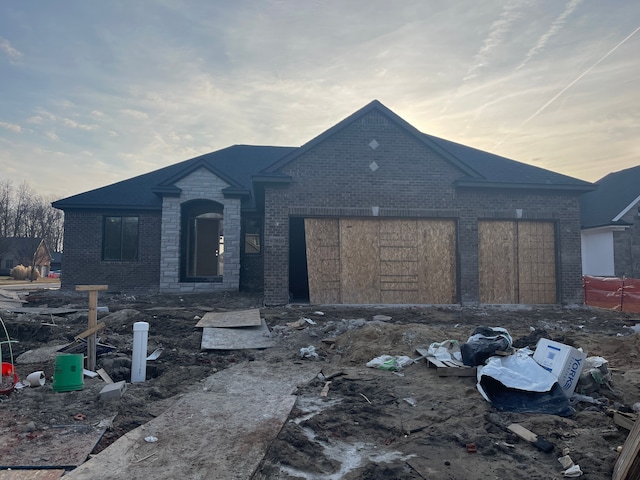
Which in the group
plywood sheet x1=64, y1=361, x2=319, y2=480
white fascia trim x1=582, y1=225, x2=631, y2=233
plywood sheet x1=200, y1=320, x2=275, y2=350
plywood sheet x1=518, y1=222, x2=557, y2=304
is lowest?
plywood sheet x1=64, y1=361, x2=319, y2=480

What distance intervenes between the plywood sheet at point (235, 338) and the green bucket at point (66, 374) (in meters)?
2.73

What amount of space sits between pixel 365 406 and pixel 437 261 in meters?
9.12

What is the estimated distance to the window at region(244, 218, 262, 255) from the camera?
60.0ft

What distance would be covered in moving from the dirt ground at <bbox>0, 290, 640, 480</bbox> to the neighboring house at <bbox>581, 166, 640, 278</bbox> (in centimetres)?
1605

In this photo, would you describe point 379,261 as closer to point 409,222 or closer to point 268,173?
point 409,222

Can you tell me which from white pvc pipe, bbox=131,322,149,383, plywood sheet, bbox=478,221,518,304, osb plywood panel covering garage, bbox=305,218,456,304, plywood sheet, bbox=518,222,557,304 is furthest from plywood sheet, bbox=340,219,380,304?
white pvc pipe, bbox=131,322,149,383

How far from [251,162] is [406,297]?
1196cm

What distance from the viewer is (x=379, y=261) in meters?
13.3

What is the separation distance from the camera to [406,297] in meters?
13.3

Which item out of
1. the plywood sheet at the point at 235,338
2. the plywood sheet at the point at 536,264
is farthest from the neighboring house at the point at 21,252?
the plywood sheet at the point at 536,264

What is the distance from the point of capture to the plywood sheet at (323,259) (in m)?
13.1

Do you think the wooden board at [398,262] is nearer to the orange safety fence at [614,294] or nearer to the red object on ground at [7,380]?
the orange safety fence at [614,294]

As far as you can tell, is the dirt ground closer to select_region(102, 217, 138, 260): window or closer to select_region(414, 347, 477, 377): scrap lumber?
select_region(414, 347, 477, 377): scrap lumber

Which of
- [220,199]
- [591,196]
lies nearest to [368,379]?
[220,199]
